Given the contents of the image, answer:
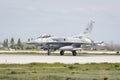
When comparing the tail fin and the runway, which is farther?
the tail fin

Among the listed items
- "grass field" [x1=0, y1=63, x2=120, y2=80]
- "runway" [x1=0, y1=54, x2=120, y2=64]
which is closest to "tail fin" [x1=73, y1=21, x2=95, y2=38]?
"runway" [x1=0, y1=54, x2=120, y2=64]

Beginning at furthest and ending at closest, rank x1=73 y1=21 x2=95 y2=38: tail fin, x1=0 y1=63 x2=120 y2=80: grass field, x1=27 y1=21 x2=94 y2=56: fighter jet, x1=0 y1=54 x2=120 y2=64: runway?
x1=73 y1=21 x2=95 y2=38: tail fin < x1=27 y1=21 x2=94 y2=56: fighter jet < x1=0 y1=54 x2=120 y2=64: runway < x1=0 y1=63 x2=120 y2=80: grass field

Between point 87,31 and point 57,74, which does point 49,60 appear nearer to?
point 57,74

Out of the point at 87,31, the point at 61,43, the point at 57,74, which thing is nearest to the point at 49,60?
the point at 57,74

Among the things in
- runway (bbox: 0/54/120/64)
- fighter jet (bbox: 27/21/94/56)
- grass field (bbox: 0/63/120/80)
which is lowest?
grass field (bbox: 0/63/120/80)

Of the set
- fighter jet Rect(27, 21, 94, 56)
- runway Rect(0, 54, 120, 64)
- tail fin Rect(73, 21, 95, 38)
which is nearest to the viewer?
runway Rect(0, 54, 120, 64)

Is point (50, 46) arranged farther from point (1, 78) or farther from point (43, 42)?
point (1, 78)

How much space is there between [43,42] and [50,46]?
1.78 meters

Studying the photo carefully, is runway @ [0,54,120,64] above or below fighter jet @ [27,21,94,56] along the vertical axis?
below

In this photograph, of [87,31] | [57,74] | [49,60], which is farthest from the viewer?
[87,31]

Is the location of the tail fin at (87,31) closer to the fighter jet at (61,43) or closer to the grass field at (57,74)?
the fighter jet at (61,43)

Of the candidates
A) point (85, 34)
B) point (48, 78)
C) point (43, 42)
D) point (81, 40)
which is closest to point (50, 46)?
point (43, 42)

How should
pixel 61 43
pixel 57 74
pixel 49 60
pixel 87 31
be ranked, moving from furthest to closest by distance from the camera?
Result: pixel 87 31 < pixel 61 43 < pixel 49 60 < pixel 57 74

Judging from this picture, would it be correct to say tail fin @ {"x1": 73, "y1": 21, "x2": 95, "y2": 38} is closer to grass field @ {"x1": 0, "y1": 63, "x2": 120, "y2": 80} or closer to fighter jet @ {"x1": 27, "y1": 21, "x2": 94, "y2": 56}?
fighter jet @ {"x1": 27, "y1": 21, "x2": 94, "y2": 56}
